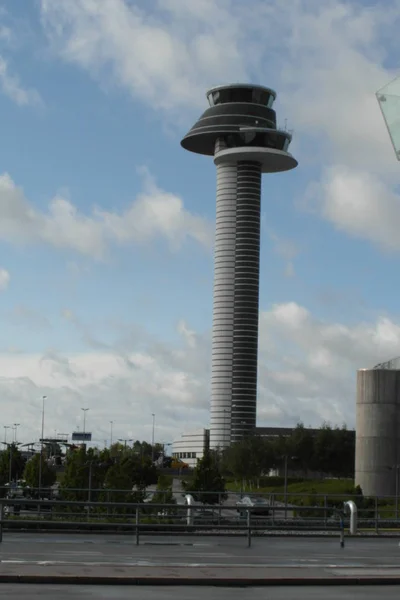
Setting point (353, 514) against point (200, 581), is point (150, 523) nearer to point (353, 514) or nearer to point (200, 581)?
point (353, 514)

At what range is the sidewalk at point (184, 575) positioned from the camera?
18812 mm

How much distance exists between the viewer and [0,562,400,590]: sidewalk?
18812 mm

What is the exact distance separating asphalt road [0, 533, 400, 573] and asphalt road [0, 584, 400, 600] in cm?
358

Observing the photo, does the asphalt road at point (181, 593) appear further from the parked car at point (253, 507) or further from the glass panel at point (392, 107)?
the parked car at point (253, 507)

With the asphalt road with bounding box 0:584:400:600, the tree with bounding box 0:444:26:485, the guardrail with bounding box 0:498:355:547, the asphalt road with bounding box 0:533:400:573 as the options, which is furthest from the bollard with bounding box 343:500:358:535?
the tree with bounding box 0:444:26:485

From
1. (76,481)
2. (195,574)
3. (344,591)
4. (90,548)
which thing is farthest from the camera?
(76,481)

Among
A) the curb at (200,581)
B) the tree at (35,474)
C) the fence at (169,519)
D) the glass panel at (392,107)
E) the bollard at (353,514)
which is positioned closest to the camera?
the glass panel at (392,107)

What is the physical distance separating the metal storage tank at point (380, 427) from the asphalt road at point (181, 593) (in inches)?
2897

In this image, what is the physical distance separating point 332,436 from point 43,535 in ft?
386

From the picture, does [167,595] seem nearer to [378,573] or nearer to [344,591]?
[344,591]

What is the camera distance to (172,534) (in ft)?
105

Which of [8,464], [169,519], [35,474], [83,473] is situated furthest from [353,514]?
[8,464]

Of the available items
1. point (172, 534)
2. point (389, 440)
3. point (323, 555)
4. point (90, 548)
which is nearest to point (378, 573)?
point (323, 555)

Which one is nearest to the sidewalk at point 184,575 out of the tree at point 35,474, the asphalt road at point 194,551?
the asphalt road at point 194,551
